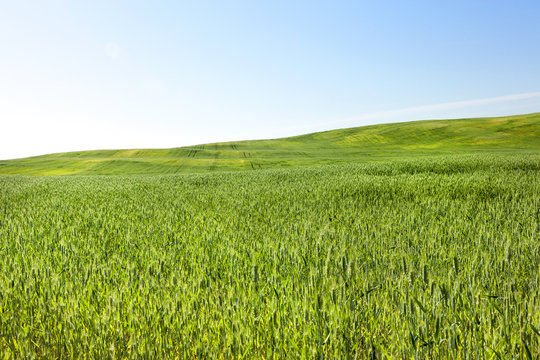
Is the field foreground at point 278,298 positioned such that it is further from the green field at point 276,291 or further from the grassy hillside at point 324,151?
the grassy hillside at point 324,151

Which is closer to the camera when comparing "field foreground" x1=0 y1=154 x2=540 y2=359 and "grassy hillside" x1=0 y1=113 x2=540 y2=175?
"field foreground" x1=0 y1=154 x2=540 y2=359

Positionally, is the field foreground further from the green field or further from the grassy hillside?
the grassy hillside

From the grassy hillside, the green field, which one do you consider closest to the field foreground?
the green field

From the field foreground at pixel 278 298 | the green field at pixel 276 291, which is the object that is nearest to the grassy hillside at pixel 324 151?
the green field at pixel 276 291

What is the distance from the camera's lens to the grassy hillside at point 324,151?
45531mm

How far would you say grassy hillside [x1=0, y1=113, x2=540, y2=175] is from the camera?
149ft

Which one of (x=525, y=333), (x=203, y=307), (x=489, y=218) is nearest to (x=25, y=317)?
(x=203, y=307)

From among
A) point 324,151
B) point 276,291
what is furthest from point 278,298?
point 324,151

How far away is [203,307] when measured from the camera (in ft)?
7.33

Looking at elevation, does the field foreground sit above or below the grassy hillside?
below

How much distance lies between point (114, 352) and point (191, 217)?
4211mm

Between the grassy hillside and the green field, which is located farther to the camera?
the grassy hillside

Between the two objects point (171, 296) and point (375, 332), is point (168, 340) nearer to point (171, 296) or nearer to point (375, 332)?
point (171, 296)

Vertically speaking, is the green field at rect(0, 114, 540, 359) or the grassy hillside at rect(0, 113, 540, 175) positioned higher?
the grassy hillside at rect(0, 113, 540, 175)
